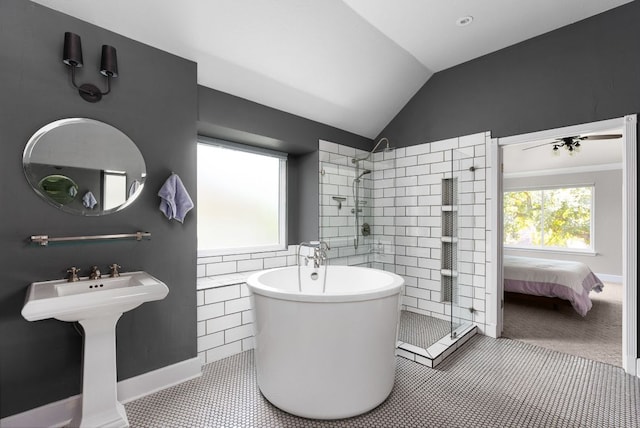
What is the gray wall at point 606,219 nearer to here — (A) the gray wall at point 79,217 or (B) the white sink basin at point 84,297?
(A) the gray wall at point 79,217

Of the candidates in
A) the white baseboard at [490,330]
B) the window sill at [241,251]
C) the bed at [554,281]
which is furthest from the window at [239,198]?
the bed at [554,281]

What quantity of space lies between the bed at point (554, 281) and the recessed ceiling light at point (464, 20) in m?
3.25

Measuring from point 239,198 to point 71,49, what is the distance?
1846 mm

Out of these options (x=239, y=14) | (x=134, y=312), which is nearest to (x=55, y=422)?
(x=134, y=312)

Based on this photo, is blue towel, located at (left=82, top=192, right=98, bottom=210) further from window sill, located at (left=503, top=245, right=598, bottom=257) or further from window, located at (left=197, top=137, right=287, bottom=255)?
window sill, located at (left=503, top=245, right=598, bottom=257)

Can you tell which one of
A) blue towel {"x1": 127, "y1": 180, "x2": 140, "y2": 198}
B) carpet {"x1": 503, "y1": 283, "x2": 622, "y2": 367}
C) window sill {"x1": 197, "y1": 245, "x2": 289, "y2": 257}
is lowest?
carpet {"x1": 503, "y1": 283, "x2": 622, "y2": 367}

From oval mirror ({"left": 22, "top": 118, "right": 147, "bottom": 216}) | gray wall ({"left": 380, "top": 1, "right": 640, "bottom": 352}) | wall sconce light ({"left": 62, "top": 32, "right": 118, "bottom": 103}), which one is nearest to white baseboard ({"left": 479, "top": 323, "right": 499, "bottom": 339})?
gray wall ({"left": 380, "top": 1, "right": 640, "bottom": 352})

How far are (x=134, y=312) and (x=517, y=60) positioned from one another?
4.02 meters

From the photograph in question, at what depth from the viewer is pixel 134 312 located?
2.07 m

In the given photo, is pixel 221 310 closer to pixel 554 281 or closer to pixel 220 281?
pixel 220 281

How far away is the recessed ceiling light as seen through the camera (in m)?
2.57

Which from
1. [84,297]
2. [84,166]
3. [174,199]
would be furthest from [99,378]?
[84,166]

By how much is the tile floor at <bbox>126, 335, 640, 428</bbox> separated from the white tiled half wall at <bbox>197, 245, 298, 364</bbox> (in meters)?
0.15

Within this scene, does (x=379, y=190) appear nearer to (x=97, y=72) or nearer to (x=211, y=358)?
(x=211, y=358)
